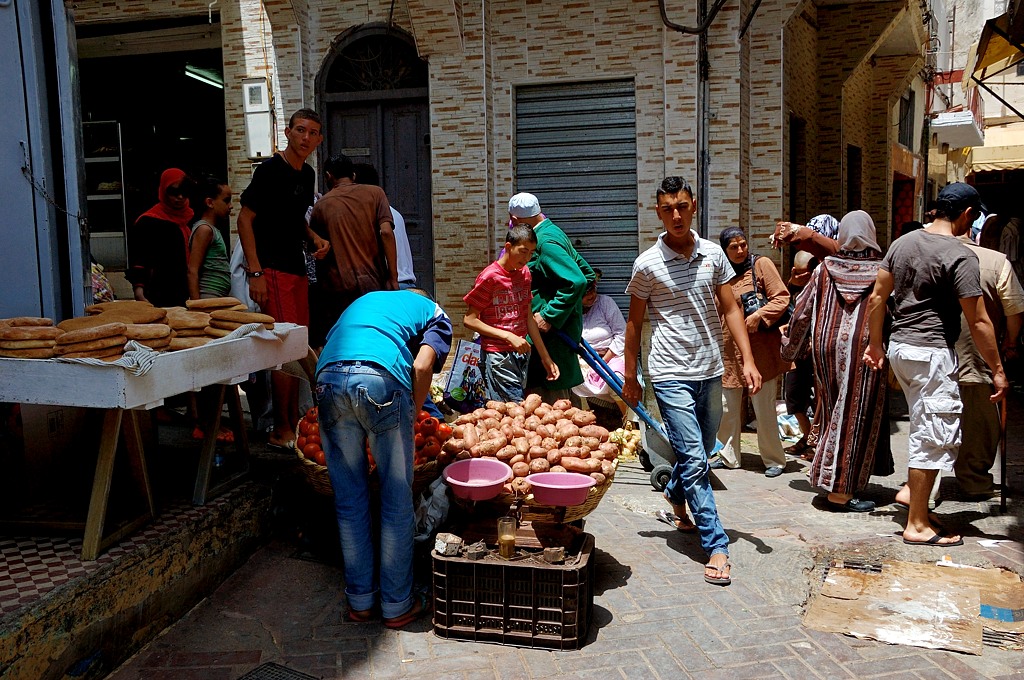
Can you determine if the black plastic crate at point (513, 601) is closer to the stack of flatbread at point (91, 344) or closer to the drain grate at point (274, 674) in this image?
the drain grate at point (274, 674)

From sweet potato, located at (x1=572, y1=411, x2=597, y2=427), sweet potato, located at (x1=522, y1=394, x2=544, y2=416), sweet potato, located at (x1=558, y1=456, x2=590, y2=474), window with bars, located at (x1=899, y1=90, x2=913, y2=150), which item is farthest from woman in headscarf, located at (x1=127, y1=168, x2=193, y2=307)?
window with bars, located at (x1=899, y1=90, x2=913, y2=150)

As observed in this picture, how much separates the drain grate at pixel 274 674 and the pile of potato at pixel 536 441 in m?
1.38

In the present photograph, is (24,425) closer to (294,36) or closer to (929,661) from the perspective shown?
(929,661)

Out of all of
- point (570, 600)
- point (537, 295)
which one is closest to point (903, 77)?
point (537, 295)

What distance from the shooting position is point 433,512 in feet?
14.6

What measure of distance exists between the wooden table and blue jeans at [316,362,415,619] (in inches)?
24.0

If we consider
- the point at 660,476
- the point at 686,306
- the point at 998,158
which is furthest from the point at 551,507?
the point at 998,158

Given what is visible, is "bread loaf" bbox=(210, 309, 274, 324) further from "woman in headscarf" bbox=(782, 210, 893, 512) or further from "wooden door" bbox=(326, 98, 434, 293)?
"wooden door" bbox=(326, 98, 434, 293)

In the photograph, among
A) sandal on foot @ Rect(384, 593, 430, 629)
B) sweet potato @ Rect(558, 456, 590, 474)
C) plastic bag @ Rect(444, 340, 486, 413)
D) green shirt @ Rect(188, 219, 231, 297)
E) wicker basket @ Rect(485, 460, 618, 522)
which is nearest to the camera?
sandal on foot @ Rect(384, 593, 430, 629)

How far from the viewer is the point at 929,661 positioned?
374cm

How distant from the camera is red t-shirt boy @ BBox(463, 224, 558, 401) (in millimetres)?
5766

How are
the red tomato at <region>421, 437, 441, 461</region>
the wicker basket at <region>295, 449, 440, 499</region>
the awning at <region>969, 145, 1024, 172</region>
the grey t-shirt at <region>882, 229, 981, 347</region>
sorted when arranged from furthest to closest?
the awning at <region>969, 145, 1024, 172</region>
the grey t-shirt at <region>882, 229, 981, 347</region>
the red tomato at <region>421, 437, 441, 461</region>
the wicker basket at <region>295, 449, 440, 499</region>

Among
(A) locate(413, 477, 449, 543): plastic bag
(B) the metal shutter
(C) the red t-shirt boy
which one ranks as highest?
(B) the metal shutter

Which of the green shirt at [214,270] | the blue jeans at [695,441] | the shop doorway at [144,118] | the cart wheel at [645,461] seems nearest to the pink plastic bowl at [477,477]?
the blue jeans at [695,441]
